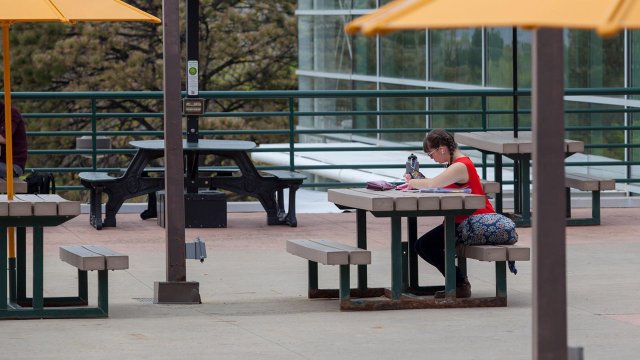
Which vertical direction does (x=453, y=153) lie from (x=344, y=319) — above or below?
above

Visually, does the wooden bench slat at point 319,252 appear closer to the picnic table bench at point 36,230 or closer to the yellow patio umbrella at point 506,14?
the picnic table bench at point 36,230

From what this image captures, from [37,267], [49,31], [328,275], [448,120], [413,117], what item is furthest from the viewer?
[49,31]

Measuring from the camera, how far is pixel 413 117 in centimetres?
2778

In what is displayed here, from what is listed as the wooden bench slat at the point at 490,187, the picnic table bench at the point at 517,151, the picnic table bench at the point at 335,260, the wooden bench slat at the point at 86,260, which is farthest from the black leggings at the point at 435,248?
the picnic table bench at the point at 517,151

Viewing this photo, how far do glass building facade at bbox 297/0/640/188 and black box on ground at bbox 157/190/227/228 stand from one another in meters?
4.40

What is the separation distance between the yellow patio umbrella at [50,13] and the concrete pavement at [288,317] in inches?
52.3

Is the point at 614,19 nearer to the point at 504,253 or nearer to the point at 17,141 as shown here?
the point at 504,253

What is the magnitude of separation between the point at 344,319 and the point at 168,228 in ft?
4.89

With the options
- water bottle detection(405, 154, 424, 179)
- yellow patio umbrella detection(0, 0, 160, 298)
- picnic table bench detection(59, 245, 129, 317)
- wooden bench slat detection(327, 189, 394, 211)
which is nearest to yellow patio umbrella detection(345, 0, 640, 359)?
wooden bench slat detection(327, 189, 394, 211)

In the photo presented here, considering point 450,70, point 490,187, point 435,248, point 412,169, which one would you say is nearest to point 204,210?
point 490,187

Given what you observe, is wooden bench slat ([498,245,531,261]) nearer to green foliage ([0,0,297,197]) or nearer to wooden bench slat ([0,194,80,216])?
wooden bench slat ([0,194,80,216])

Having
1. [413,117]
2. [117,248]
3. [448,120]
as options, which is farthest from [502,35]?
[117,248]

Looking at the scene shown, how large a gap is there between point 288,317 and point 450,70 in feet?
54.8

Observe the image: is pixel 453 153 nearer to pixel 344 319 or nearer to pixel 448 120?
pixel 344 319
